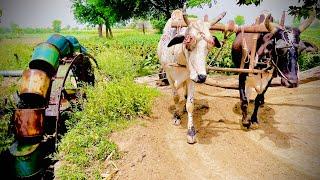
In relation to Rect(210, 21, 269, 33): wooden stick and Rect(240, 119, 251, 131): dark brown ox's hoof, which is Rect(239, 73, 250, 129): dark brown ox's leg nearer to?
Rect(240, 119, 251, 131): dark brown ox's hoof

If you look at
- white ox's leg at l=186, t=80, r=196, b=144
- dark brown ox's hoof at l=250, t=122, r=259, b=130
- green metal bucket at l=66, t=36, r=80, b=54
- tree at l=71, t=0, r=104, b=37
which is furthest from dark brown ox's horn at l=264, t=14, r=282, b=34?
tree at l=71, t=0, r=104, b=37

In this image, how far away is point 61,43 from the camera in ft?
24.3

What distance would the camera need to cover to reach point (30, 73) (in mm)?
6699

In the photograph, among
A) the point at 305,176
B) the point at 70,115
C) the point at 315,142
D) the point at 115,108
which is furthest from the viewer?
the point at 70,115

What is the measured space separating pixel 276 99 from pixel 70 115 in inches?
193

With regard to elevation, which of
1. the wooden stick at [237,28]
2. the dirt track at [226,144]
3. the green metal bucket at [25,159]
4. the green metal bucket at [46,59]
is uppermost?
the wooden stick at [237,28]

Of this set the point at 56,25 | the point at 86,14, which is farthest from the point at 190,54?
the point at 56,25

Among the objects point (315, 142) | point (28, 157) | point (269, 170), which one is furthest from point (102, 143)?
point (315, 142)

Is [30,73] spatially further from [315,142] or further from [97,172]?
[315,142]

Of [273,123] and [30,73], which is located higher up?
[30,73]

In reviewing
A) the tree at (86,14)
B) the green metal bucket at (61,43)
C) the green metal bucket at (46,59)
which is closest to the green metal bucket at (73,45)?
the green metal bucket at (61,43)

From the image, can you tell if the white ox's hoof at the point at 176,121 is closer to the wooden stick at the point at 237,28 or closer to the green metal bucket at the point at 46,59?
the wooden stick at the point at 237,28

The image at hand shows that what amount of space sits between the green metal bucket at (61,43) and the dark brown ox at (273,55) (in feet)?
12.4

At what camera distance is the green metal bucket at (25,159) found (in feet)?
20.9
